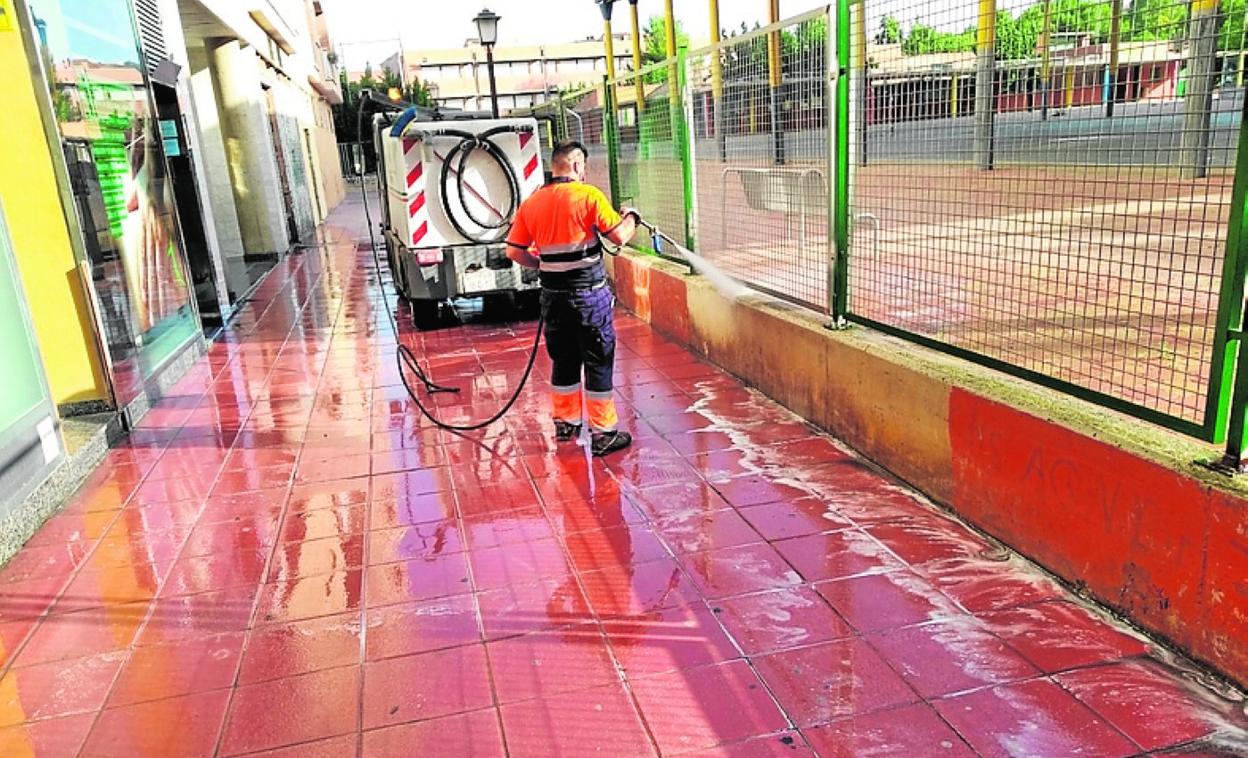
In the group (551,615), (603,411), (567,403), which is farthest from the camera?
(567,403)

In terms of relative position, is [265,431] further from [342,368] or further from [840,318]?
[840,318]

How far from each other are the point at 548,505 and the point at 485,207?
4.70 m

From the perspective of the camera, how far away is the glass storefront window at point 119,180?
5.51 meters

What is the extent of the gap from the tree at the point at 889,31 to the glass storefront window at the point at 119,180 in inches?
185

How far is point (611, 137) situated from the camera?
9.01 m

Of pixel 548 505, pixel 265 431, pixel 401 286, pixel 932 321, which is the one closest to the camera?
pixel 548 505

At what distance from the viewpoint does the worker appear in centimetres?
473

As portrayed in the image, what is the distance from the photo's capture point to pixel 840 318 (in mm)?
4738

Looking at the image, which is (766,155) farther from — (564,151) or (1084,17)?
(1084,17)

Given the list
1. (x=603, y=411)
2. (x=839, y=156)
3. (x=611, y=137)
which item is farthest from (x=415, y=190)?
(x=839, y=156)

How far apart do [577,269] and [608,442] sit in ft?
3.17

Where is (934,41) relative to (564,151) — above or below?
above

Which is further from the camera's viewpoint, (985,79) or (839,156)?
(839,156)

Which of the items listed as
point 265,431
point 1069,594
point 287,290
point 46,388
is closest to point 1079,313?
point 1069,594
